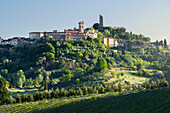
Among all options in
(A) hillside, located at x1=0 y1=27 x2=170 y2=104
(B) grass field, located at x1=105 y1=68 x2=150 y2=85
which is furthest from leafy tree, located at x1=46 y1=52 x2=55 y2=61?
(B) grass field, located at x1=105 y1=68 x2=150 y2=85

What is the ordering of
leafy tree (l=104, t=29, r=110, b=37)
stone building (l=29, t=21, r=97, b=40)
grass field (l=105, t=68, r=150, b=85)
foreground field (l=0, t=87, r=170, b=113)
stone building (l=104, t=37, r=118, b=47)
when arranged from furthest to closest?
leafy tree (l=104, t=29, r=110, b=37) < stone building (l=104, t=37, r=118, b=47) < stone building (l=29, t=21, r=97, b=40) < grass field (l=105, t=68, r=150, b=85) < foreground field (l=0, t=87, r=170, b=113)

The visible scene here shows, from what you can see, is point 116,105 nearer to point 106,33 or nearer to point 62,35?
point 62,35

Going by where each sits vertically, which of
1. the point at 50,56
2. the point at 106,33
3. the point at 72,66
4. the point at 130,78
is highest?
the point at 106,33

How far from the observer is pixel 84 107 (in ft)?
148

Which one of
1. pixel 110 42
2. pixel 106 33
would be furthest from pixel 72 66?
pixel 106 33

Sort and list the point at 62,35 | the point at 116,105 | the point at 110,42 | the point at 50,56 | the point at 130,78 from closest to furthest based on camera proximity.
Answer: the point at 116,105 → the point at 130,78 → the point at 50,56 → the point at 62,35 → the point at 110,42

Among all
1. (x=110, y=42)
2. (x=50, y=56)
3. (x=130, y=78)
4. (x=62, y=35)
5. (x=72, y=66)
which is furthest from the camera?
(x=110, y=42)

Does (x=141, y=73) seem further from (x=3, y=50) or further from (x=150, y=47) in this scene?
(x=3, y=50)

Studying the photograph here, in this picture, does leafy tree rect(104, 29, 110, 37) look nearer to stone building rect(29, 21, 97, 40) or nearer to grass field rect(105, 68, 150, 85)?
stone building rect(29, 21, 97, 40)

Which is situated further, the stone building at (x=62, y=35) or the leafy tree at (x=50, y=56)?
the stone building at (x=62, y=35)

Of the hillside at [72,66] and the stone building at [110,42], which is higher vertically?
the stone building at [110,42]

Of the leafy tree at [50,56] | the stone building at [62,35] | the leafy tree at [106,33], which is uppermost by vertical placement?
the leafy tree at [106,33]

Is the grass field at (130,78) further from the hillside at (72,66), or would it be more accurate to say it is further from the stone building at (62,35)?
the stone building at (62,35)

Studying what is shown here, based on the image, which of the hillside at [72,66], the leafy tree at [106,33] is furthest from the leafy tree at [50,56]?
the leafy tree at [106,33]
